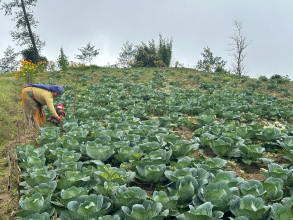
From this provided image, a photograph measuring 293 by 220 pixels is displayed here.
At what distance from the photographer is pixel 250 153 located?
4.78 metres

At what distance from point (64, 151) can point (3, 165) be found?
1399mm

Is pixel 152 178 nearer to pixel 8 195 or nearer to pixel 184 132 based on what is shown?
pixel 8 195

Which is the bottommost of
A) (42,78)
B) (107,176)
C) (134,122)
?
(107,176)

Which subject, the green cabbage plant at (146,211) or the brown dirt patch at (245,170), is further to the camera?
the brown dirt patch at (245,170)

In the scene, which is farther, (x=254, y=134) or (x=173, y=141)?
(x=254, y=134)

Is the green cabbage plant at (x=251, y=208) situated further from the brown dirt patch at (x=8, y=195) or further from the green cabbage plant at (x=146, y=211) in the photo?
the brown dirt patch at (x=8, y=195)

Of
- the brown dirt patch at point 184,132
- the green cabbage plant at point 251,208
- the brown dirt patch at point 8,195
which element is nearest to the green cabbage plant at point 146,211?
the green cabbage plant at point 251,208

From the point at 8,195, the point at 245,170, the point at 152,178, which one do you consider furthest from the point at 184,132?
the point at 8,195

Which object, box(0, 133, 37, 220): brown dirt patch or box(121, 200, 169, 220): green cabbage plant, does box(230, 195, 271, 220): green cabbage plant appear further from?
box(0, 133, 37, 220): brown dirt patch

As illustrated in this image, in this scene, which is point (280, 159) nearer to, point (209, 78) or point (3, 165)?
point (3, 165)

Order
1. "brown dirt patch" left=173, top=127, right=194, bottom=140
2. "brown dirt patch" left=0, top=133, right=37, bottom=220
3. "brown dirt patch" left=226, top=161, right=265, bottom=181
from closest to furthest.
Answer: "brown dirt patch" left=0, top=133, right=37, bottom=220, "brown dirt patch" left=226, top=161, right=265, bottom=181, "brown dirt patch" left=173, top=127, right=194, bottom=140

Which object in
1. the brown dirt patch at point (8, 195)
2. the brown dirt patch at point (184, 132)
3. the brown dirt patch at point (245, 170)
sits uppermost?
the brown dirt patch at point (184, 132)

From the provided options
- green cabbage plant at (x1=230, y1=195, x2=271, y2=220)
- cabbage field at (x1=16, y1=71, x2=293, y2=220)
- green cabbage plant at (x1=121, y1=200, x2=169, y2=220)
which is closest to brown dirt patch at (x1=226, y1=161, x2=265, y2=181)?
cabbage field at (x1=16, y1=71, x2=293, y2=220)

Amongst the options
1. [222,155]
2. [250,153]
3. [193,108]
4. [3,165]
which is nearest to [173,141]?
[222,155]
